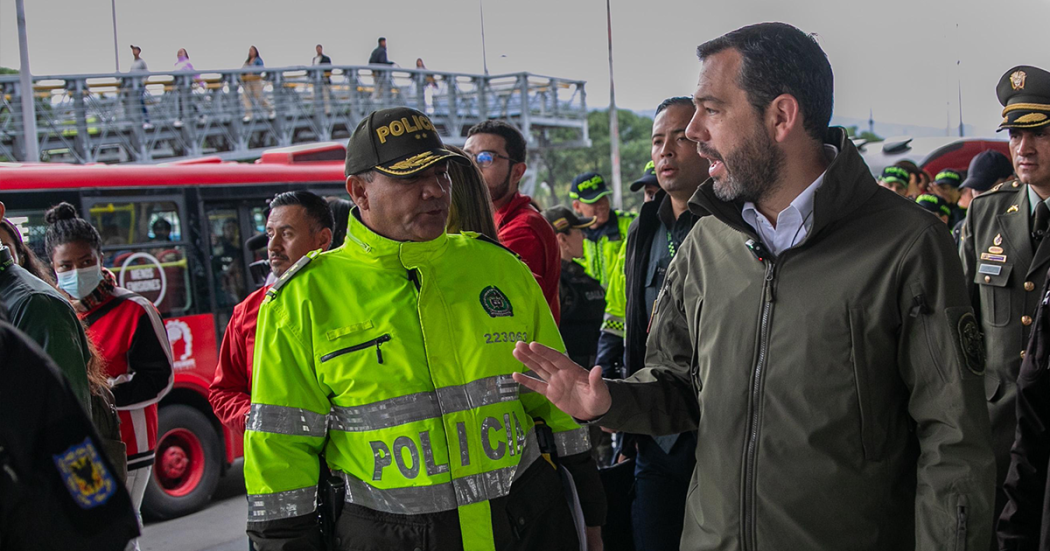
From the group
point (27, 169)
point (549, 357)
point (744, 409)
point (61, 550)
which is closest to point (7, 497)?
point (61, 550)

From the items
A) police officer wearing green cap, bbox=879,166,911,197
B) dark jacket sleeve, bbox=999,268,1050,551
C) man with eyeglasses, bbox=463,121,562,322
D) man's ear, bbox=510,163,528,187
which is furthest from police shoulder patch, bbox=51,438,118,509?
police officer wearing green cap, bbox=879,166,911,197

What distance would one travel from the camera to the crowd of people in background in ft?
6.41

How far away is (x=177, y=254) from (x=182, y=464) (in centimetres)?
173

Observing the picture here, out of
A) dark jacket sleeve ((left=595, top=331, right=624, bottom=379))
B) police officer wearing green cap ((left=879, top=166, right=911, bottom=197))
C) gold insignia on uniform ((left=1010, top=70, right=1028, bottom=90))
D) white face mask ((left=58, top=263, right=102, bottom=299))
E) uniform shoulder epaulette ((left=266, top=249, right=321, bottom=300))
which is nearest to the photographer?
uniform shoulder epaulette ((left=266, top=249, right=321, bottom=300))

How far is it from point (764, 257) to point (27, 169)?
6463 mm

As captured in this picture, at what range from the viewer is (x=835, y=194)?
6.79 feet

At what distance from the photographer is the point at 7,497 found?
4.74 ft

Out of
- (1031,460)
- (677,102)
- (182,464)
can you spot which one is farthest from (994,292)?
(182,464)

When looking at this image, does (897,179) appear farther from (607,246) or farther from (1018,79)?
(1018,79)

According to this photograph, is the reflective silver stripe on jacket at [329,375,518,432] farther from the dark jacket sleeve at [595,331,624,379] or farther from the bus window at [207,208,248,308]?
the bus window at [207,208,248,308]

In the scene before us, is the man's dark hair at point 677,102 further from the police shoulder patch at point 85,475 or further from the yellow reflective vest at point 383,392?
the police shoulder patch at point 85,475

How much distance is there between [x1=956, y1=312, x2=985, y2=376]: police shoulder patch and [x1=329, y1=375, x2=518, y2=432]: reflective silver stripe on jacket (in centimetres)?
120

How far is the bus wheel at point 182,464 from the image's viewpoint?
700 cm

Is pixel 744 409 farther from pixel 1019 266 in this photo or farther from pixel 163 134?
pixel 163 134
